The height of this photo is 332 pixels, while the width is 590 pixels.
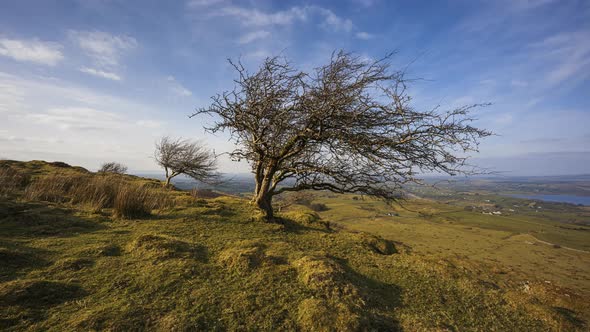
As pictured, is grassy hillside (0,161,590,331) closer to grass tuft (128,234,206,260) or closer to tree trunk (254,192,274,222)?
grass tuft (128,234,206,260)

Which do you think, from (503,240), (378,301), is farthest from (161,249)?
(503,240)

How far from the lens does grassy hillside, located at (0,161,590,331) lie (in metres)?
2.47

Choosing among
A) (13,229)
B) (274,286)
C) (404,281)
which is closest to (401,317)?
(404,281)

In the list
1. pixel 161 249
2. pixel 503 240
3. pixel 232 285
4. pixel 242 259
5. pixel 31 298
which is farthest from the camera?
pixel 503 240

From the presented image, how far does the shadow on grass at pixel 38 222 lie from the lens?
459 cm

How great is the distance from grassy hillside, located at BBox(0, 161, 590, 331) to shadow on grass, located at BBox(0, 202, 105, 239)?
19mm

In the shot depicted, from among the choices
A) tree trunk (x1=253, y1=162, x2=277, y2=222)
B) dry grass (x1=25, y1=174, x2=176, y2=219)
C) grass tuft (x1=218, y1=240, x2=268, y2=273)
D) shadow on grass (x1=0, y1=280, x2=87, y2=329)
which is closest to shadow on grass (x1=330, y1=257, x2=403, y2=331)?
grass tuft (x1=218, y1=240, x2=268, y2=273)

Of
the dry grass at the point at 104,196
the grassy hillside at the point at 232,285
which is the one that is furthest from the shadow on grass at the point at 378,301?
the dry grass at the point at 104,196

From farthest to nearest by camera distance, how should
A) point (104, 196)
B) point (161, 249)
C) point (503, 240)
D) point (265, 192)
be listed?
1. point (503, 240)
2. point (104, 196)
3. point (265, 192)
4. point (161, 249)

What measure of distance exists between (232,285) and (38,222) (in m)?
5.05

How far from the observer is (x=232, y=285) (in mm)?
3201

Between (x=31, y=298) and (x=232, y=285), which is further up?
(x=31, y=298)

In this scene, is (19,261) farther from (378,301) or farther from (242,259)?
(378,301)

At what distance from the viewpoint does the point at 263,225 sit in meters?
6.45
